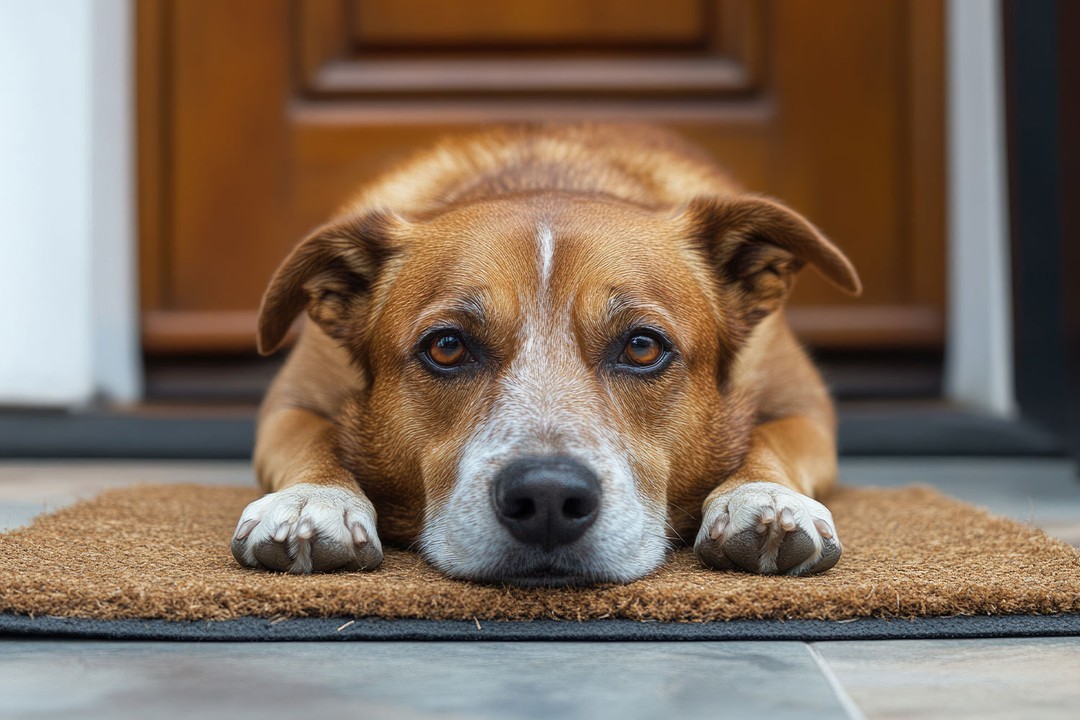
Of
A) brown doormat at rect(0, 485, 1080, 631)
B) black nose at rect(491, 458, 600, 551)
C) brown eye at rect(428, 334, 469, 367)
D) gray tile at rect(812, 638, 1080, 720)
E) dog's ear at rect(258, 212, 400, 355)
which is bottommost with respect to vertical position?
brown doormat at rect(0, 485, 1080, 631)

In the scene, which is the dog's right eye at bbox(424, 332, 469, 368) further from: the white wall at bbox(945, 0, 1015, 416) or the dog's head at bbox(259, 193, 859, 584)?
the white wall at bbox(945, 0, 1015, 416)

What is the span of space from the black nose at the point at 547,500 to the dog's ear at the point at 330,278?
0.65m

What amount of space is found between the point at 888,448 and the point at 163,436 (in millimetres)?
2220

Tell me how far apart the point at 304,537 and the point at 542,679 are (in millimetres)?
553

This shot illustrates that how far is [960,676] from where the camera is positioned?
1294 mm

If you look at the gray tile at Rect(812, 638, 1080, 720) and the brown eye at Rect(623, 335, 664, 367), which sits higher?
the brown eye at Rect(623, 335, 664, 367)

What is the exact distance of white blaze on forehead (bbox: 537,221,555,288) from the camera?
1.92 m

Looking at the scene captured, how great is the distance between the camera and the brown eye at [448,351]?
1912mm

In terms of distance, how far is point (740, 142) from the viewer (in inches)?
154

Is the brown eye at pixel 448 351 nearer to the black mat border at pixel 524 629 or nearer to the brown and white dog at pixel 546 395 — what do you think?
the brown and white dog at pixel 546 395

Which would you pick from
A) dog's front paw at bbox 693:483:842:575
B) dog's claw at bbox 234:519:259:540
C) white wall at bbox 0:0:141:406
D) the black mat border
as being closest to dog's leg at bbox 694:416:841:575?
dog's front paw at bbox 693:483:842:575

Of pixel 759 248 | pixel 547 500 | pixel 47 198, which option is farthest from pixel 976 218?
pixel 47 198

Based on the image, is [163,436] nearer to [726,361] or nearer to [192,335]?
[192,335]

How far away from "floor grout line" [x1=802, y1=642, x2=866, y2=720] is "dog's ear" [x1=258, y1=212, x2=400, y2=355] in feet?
3.62
